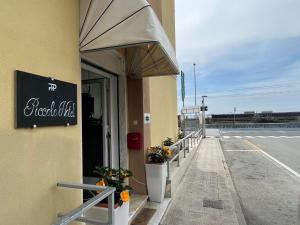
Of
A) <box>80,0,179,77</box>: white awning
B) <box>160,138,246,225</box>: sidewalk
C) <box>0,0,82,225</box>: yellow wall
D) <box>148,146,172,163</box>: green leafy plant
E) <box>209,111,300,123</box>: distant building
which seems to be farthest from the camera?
<box>209,111,300,123</box>: distant building

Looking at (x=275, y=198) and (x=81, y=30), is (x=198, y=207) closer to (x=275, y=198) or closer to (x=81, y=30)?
(x=275, y=198)

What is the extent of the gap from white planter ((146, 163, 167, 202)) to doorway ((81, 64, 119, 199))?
679 mm

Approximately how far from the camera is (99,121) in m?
4.68

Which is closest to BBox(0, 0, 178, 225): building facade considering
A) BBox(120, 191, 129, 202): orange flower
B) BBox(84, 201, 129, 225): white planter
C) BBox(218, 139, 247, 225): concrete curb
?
BBox(84, 201, 129, 225): white planter

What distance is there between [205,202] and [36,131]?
3.94 meters

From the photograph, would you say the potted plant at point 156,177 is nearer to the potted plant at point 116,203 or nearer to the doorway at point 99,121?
the doorway at point 99,121

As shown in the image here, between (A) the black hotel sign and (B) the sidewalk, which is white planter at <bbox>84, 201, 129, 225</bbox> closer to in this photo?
(A) the black hotel sign

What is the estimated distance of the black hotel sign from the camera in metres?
1.95

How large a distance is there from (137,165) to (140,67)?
1.90 m

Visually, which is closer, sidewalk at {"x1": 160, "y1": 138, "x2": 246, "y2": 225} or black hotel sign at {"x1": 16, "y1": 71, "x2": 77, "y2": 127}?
black hotel sign at {"x1": 16, "y1": 71, "x2": 77, "y2": 127}

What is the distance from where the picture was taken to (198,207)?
4.71 m

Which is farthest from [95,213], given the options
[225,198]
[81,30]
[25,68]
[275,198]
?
[275,198]

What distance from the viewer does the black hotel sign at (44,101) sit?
1.95m

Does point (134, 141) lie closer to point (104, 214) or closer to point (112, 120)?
point (112, 120)
